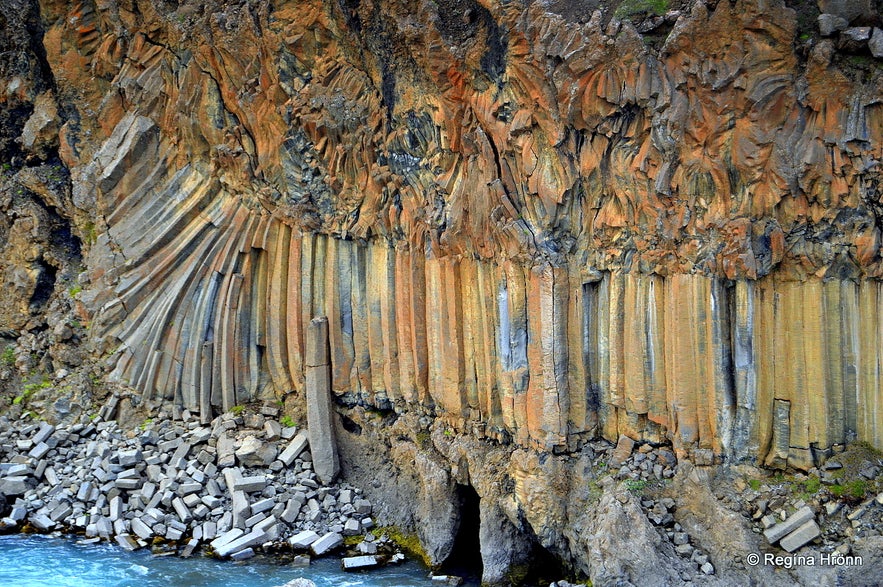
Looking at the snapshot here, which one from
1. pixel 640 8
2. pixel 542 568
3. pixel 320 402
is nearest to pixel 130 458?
pixel 320 402

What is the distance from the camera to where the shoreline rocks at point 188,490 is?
1616 centimetres

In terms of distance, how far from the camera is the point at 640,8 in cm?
1280

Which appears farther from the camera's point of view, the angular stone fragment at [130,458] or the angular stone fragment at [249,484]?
the angular stone fragment at [130,458]

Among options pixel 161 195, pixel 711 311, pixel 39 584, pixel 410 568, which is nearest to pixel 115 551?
pixel 39 584

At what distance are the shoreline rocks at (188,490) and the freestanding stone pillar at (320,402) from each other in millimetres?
311

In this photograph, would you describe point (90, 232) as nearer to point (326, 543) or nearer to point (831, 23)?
point (326, 543)

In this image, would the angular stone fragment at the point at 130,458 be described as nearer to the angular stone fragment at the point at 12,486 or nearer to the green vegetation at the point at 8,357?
the angular stone fragment at the point at 12,486

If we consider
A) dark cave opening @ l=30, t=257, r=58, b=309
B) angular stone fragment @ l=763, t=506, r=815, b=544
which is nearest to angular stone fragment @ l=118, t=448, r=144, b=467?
dark cave opening @ l=30, t=257, r=58, b=309

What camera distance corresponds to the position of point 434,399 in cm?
1620

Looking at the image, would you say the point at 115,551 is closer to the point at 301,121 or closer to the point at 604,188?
the point at 301,121

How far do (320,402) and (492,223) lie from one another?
5.31m

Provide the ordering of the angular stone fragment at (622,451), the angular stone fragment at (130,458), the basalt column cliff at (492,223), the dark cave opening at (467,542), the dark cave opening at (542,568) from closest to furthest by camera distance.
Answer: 1. the basalt column cliff at (492,223)
2. the angular stone fragment at (622,451)
3. the dark cave opening at (542,568)
4. the dark cave opening at (467,542)
5. the angular stone fragment at (130,458)

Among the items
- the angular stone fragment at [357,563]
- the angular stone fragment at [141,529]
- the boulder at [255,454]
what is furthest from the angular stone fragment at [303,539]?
the angular stone fragment at [141,529]

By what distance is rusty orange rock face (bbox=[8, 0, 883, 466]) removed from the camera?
1189 centimetres
